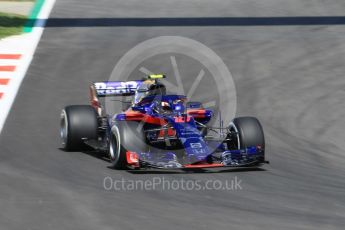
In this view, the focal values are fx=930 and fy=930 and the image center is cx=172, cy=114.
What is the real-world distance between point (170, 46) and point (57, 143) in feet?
27.0

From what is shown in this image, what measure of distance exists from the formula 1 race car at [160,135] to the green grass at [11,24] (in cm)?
914

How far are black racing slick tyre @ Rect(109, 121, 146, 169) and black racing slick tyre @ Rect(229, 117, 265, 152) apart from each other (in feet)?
4.96

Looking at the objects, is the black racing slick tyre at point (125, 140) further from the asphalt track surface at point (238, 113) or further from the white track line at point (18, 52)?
the white track line at point (18, 52)

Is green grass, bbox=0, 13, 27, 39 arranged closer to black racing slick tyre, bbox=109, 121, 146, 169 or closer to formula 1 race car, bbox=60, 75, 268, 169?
formula 1 race car, bbox=60, 75, 268, 169

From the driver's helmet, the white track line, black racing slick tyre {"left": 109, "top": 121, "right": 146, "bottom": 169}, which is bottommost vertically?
black racing slick tyre {"left": 109, "top": 121, "right": 146, "bottom": 169}

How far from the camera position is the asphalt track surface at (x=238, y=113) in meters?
10.5

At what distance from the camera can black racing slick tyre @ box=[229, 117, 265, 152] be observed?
1359 centimetres

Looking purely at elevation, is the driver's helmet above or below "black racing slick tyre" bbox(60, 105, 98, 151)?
above

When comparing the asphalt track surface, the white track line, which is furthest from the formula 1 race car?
the white track line

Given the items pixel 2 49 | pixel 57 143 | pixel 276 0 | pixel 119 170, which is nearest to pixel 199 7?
pixel 276 0

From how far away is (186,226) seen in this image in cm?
993

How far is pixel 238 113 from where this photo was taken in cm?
1777

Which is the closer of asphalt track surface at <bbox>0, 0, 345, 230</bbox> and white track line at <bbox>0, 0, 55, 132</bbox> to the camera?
asphalt track surface at <bbox>0, 0, 345, 230</bbox>

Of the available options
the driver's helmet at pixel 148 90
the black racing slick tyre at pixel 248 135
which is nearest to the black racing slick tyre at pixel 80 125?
the driver's helmet at pixel 148 90
